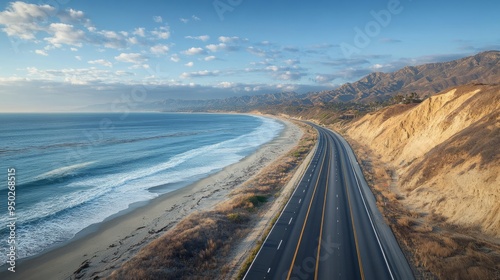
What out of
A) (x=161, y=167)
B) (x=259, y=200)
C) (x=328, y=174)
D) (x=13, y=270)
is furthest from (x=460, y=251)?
(x=161, y=167)

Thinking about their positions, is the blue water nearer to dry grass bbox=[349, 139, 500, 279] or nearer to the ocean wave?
the ocean wave

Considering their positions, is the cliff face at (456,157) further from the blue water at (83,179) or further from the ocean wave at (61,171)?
the ocean wave at (61,171)

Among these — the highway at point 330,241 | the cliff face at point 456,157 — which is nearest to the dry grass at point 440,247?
the highway at point 330,241

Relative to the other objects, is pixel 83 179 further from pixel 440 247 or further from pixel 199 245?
pixel 440 247

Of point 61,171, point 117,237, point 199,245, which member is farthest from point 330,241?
point 61,171

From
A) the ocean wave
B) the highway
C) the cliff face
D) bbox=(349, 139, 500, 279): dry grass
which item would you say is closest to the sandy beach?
the highway

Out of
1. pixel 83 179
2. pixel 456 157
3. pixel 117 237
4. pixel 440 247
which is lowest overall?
pixel 117 237
